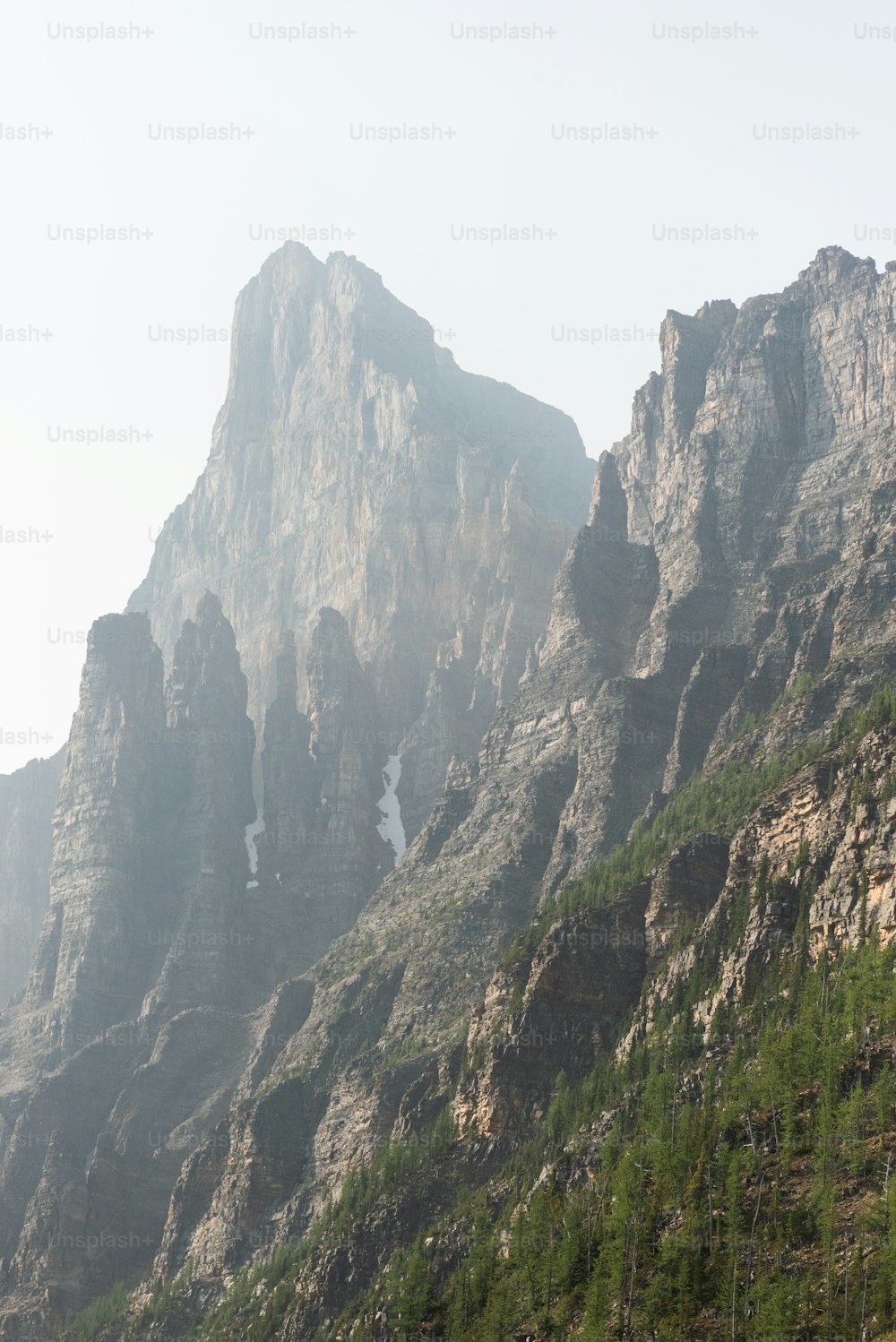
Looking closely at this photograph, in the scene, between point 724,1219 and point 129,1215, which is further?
point 129,1215

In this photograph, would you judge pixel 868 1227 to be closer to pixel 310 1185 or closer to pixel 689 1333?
pixel 689 1333

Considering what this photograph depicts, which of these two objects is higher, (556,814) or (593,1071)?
(556,814)

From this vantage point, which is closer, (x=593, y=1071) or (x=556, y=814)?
(x=593, y=1071)

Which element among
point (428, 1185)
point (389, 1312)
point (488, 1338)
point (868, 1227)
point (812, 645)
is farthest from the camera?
point (812, 645)

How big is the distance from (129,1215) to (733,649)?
260 feet

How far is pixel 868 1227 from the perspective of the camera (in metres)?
79.4

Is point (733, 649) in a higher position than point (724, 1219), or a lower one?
higher

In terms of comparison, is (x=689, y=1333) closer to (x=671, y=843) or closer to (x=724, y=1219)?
(x=724, y=1219)

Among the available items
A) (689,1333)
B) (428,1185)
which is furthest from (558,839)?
(689,1333)

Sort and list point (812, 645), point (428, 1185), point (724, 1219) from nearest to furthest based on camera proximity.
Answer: point (724, 1219) < point (428, 1185) < point (812, 645)

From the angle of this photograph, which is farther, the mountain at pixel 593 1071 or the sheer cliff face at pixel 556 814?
the sheer cliff face at pixel 556 814

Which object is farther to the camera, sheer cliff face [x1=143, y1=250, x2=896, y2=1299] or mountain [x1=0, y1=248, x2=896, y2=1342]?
sheer cliff face [x1=143, y1=250, x2=896, y2=1299]

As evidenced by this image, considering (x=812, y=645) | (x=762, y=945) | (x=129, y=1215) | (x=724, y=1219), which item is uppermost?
(x=812, y=645)

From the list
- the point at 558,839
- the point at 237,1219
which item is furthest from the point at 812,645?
the point at 237,1219
